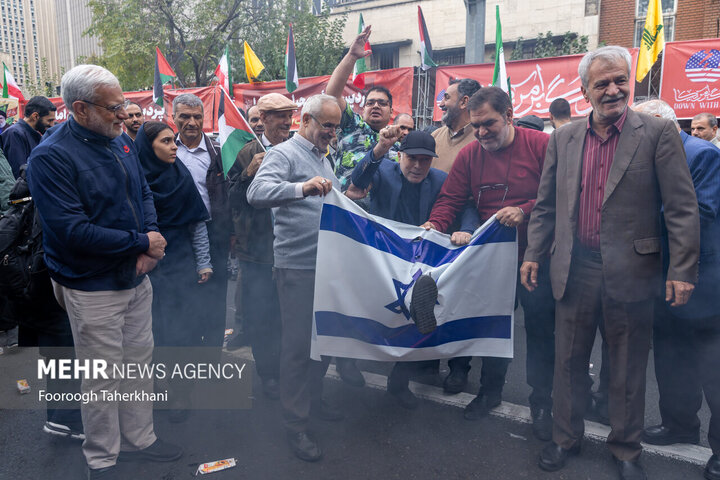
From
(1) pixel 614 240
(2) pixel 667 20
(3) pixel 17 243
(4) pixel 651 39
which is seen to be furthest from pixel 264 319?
(2) pixel 667 20

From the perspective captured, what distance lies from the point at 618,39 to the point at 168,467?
63.0ft

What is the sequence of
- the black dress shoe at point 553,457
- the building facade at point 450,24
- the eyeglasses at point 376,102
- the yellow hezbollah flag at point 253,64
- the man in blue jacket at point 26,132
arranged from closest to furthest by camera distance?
the black dress shoe at point 553,457
the eyeglasses at point 376,102
the man in blue jacket at point 26,132
the yellow hezbollah flag at point 253,64
the building facade at point 450,24

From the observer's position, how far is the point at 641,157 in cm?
268

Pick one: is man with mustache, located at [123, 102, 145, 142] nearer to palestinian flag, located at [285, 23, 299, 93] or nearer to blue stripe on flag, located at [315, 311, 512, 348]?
blue stripe on flag, located at [315, 311, 512, 348]

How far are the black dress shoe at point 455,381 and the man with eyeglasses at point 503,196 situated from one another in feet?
1.00

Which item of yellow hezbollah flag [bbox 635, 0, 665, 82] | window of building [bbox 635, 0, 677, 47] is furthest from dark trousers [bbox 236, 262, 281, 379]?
window of building [bbox 635, 0, 677, 47]

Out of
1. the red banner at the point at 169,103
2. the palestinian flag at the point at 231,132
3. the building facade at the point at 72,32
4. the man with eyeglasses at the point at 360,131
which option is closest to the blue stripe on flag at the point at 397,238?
the man with eyeglasses at the point at 360,131

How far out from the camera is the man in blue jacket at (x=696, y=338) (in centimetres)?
294

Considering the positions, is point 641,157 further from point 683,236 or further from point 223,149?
point 223,149

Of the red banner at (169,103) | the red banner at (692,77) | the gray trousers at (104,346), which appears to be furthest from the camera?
the red banner at (169,103)

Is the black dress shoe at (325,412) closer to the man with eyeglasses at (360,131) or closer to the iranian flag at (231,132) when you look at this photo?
the man with eyeglasses at (360,131)

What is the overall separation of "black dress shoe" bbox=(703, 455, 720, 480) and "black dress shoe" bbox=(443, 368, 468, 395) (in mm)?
1523

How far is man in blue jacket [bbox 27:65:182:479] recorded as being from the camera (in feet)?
8.53

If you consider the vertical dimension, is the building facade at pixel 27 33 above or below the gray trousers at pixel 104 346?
above
